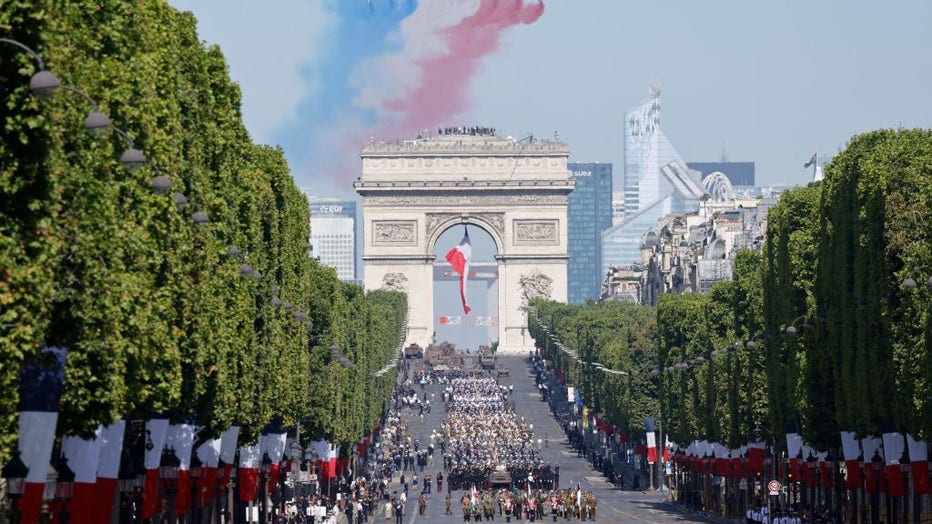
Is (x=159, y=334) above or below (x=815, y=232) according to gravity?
below

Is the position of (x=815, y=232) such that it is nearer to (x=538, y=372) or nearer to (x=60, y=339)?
(x=60, y=339)

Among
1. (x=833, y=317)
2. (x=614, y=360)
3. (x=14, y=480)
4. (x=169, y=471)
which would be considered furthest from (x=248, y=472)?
(x=614, y=360)

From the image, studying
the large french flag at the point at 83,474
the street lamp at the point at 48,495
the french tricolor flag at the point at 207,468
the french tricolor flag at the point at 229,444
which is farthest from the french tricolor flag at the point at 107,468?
the french tricolor flag at the point at 229,444

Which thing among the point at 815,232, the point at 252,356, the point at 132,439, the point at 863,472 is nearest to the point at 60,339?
the point at 132,439

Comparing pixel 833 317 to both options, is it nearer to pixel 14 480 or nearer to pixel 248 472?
pixel 248 472

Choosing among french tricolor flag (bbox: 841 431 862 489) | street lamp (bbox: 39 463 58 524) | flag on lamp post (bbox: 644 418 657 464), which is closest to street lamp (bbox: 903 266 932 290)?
french tricolor flag (bbox: 841 431 862 489)

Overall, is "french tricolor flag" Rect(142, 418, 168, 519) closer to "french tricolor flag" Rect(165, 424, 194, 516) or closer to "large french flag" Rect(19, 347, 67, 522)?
"french tricolor flag" Rect(165, 424, 194, 516)
